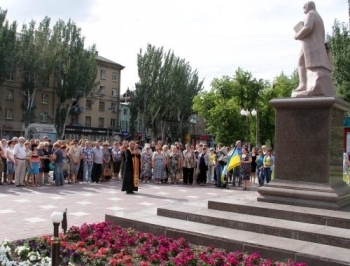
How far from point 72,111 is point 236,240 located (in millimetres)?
56064

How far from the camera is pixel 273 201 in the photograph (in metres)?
8.00

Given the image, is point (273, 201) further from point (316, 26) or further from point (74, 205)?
point (74, 205)

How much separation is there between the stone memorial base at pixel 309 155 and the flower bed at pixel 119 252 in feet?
7.16

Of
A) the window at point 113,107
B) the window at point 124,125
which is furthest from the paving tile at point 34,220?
the window at point 124,125

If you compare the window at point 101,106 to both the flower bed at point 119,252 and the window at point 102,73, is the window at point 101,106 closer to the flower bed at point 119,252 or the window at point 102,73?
the window at point 102,73

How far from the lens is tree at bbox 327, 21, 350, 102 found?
3414 cm

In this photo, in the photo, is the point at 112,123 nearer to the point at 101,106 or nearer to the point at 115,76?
the point at 101,106

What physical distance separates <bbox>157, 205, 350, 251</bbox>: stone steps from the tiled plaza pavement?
3.30 ft

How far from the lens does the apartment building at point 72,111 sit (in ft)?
170

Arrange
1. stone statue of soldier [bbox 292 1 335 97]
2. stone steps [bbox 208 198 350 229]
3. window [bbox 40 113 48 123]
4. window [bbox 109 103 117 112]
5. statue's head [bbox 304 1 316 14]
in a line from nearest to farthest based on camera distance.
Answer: stone steps [bbox 208 198 350 229]
stone statue of soldier [bbox 292 1 335 97]
statue's head [bbox 304 1 316 14]
window [bbox 40 113 48 123]
window [bbox 109 103 117 112]

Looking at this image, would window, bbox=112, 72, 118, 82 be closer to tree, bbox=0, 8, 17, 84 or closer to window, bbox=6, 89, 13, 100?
window, bbox=6, 89, 13, 100

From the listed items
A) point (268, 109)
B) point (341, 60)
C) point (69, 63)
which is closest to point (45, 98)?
point (69, 63)

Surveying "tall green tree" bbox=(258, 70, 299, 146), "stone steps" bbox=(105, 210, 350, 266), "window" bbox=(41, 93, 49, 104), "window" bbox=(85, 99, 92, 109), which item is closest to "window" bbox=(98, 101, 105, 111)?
"window" bbox=(85, 99, 92, 109)

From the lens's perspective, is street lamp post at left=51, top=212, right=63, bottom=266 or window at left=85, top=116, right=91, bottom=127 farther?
window at left=85, top=116, right=91, bottom=127
